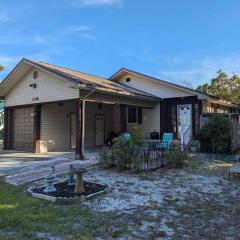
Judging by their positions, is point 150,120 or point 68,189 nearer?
point 68,189

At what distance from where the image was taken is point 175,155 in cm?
1103

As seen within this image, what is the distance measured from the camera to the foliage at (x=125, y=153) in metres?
10.2

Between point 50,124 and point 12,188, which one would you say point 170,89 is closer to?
point 50,124

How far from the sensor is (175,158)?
1095cm

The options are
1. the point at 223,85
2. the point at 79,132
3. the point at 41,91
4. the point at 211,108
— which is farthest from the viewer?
the point at 223,85

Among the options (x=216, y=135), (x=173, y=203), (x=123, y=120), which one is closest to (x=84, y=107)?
(x=123, y=120)

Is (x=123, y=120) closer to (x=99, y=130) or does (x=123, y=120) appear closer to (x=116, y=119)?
(x=99, y=130)

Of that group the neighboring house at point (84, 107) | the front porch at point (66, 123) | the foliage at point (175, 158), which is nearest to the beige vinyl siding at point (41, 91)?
the neighboring house at point (84, 107)

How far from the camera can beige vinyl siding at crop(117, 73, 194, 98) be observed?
18.4 m

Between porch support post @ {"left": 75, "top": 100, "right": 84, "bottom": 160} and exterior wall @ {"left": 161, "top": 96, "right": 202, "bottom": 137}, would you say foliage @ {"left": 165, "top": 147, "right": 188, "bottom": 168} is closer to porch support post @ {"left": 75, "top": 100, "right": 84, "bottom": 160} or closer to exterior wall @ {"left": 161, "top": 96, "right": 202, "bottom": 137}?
porch support post @ {"left": 75, "top": 100, "right": 84, "bottom": 160}

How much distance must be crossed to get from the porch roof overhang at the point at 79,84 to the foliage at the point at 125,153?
13.2 ft

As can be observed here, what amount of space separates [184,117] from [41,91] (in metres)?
7.93

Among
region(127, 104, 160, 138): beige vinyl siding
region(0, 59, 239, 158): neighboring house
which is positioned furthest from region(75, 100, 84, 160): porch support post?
region(127, 104, 160, 138): beige vinyl siding

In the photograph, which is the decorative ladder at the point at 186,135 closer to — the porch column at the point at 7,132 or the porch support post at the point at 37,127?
the porch support post at the point at 37,127
